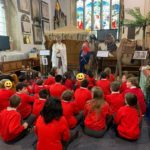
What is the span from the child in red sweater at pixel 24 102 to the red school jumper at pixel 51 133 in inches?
48.4

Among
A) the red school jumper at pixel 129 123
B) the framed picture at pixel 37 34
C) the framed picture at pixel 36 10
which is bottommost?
the red school jumper at pixel 129 123

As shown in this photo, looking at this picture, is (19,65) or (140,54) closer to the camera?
(140,54)

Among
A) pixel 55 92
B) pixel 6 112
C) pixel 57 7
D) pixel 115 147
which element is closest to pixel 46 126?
pixel 6 112

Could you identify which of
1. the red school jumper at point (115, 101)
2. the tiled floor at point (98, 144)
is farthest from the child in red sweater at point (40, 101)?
the red school jumper at point (115, 101)

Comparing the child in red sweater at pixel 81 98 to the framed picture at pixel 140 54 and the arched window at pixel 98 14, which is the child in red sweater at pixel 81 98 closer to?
the framed picture at pixel 140 54

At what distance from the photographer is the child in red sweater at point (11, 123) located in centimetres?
271

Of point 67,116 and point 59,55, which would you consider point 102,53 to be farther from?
point 67,116

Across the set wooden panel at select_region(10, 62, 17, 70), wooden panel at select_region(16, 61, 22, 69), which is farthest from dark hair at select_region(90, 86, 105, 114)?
wooden panel at select_region(16, 61, 22, 69)

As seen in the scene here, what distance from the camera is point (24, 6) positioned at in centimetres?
823

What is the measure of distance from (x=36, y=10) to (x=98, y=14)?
3.51m

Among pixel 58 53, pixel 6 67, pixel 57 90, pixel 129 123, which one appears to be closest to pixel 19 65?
pixel 6 67

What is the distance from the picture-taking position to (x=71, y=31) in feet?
27.4

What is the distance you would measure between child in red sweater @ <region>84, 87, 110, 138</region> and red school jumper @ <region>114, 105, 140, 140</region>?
0.25 m

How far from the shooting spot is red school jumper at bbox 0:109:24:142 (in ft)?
8.88
